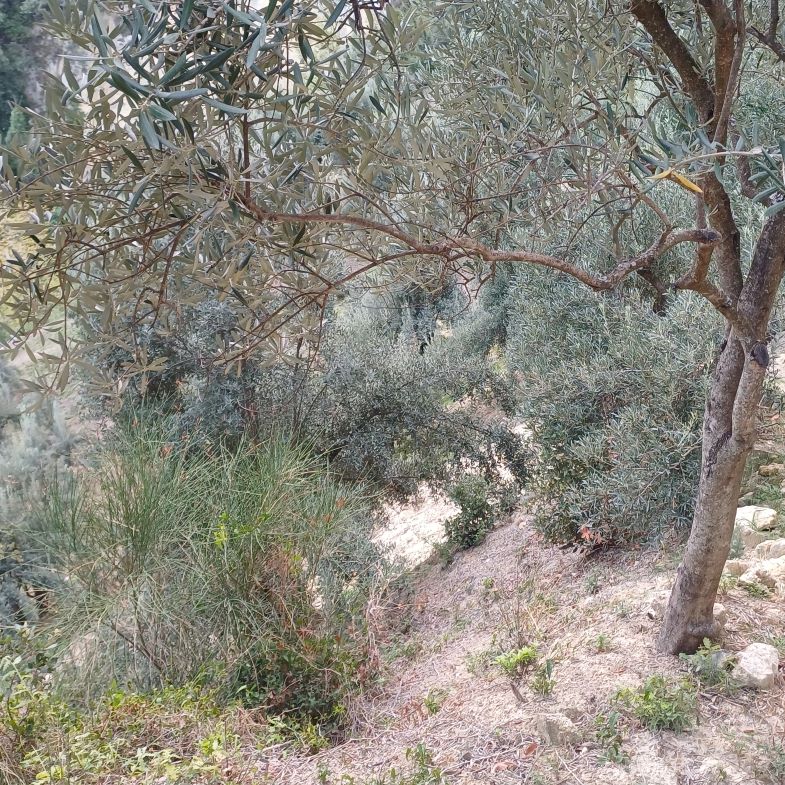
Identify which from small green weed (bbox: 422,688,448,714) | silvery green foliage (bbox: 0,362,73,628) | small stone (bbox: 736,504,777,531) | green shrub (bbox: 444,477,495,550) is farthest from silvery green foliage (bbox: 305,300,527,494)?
small green weed (bbox: 422,688,448,714)

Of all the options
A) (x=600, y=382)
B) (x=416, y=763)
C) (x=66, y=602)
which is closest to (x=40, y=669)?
(x=66, y=602)

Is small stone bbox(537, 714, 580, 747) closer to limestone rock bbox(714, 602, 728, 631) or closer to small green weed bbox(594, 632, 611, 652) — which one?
small green weed bbox(594, 632, 611, 652)

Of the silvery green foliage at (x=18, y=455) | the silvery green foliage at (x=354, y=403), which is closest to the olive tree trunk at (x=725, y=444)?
the silvery green foliage at (x=354, y=403)

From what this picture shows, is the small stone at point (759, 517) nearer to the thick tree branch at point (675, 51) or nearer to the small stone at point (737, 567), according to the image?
the small stone at point (737, 567)

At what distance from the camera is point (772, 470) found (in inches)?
223

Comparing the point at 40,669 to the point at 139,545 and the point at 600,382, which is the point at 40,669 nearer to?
the point at 139,545

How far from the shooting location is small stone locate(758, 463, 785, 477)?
5.63m

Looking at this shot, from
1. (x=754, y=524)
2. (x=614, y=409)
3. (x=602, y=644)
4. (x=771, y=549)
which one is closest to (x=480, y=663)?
(x=602, y=644)

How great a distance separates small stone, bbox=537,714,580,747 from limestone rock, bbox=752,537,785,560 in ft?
6.62

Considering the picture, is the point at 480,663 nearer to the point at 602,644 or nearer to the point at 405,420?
the point at 602,644

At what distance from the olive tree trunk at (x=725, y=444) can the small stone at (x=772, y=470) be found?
2782 millimetres

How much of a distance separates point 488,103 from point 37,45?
21.1 m

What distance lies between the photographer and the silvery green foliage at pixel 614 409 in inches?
189

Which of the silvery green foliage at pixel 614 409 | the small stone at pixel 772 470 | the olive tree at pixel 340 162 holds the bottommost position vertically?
the small stone at pixel 772 470
